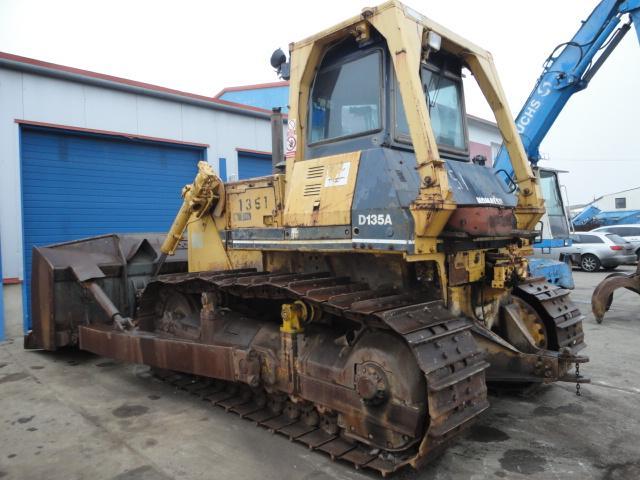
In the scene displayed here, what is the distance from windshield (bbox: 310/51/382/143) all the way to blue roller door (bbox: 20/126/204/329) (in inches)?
252

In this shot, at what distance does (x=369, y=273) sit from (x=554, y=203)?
8.98 meters

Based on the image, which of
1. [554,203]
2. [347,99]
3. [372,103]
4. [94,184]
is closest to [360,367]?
[372,103]

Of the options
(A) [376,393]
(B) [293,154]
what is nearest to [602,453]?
(A) [376,393]

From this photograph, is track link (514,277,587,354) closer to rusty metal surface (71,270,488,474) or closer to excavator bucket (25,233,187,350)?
rusty metal surface (71,270,488,474)

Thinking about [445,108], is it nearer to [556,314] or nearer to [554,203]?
[556,314]

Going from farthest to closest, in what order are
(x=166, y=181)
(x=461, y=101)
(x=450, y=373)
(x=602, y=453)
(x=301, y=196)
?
1. (x=166, y=181)
2. (x=461, y=101)
3. (x=301, y=196)
4. (x=602, y=453)
5. (x=450, y=373)

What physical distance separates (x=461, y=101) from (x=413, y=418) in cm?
301

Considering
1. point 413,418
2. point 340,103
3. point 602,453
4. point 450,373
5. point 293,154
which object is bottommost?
point 602,453

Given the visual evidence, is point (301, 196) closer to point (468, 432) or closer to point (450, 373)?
point (450, 373)

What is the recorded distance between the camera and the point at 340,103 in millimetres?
4207

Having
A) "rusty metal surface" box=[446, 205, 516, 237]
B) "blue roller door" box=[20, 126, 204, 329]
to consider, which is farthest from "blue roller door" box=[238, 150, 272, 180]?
"rusty metal surface" box=[446, 205, 516, 237]

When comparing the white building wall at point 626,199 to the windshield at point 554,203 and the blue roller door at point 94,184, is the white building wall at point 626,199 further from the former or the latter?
the blue roller door at point 94,184

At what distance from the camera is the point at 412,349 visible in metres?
3.13

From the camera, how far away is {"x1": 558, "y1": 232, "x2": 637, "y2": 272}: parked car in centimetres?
1836
